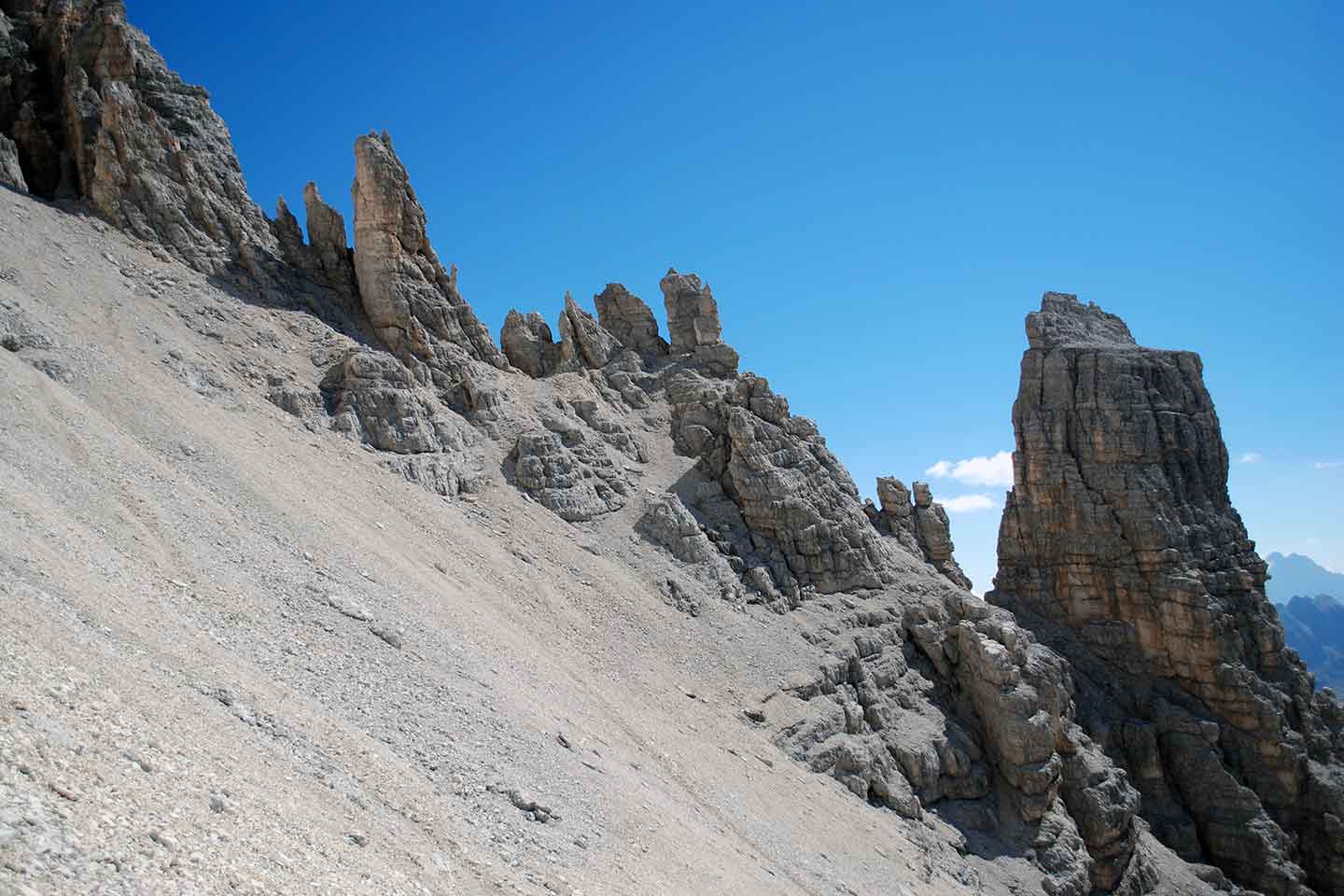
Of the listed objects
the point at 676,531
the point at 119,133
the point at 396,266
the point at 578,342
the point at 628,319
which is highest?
the point at 628,319

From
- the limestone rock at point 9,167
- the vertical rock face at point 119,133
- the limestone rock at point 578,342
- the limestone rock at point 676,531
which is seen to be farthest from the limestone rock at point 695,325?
the limestone rock at point 9,167

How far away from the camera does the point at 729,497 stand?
3922 centimetres

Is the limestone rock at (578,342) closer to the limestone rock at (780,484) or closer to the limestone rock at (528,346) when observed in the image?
the limestone rock at (528,346)

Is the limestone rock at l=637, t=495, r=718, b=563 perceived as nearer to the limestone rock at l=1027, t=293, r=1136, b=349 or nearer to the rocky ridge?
the rocky ridge

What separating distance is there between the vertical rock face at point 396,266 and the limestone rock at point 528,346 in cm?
388

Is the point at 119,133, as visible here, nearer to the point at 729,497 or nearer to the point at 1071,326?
the point at 729,497

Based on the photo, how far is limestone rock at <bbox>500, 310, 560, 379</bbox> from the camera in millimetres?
43625

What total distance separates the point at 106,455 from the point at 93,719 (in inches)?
473

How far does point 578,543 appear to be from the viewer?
3262 cm

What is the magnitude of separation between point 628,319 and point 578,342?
14.7 feet

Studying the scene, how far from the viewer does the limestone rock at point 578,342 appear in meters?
44.4

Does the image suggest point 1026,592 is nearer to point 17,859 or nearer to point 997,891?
point 997,891

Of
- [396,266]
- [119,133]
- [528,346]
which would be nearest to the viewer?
A: [119,133]

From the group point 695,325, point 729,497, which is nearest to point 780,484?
point 729,497
